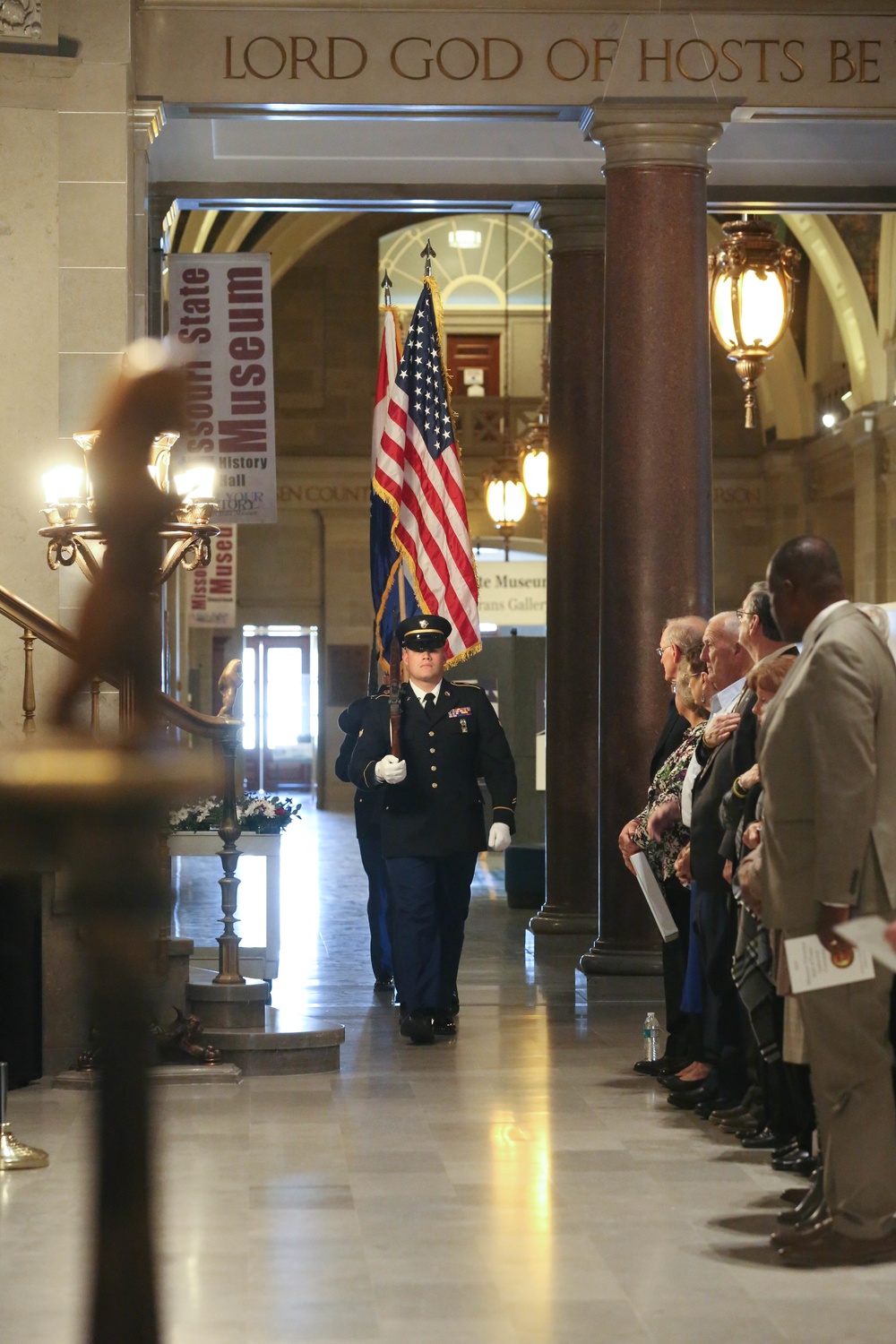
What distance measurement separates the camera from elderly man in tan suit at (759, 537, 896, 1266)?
455cm

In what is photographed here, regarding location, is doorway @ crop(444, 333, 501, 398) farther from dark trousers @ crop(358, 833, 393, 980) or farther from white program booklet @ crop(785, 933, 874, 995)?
white program booklet @ crop(785, 933, 874, 995)

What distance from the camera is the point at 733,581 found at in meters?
29.2

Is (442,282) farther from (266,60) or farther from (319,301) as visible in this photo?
(266,60)

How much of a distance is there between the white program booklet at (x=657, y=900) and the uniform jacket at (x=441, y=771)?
3.69 ft

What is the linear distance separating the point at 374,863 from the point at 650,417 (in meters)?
2.77

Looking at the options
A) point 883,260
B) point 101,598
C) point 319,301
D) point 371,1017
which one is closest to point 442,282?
point 319,301

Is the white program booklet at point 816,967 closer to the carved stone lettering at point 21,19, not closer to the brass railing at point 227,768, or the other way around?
the brass railing at point 227,768

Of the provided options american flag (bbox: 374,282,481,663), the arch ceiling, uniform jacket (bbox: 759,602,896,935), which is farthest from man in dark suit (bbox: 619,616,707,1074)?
the arch ceiling

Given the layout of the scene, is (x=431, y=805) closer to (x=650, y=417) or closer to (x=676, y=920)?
(x=676, y=920)

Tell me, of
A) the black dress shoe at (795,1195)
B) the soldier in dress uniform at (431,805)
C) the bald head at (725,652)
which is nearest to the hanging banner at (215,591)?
the soldier in dress uniform at (431,805)

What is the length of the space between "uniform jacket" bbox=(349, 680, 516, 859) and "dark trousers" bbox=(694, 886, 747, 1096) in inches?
76.6

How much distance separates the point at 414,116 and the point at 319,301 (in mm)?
19139

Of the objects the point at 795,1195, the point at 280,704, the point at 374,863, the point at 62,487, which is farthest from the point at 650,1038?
the point at 280,704

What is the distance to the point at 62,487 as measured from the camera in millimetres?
8383
